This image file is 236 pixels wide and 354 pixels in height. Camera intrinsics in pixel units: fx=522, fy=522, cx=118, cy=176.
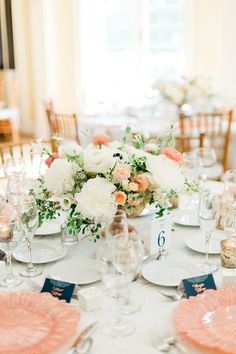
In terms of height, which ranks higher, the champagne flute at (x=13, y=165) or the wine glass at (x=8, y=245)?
the champagne flute at (x=13, y=165)

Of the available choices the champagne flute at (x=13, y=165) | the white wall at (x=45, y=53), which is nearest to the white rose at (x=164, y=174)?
the champagne flute at (x=13, y=165)

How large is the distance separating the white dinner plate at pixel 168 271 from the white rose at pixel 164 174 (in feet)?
0.80

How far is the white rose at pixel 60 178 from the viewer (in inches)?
64.2

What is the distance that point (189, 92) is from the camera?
4504 millimetres

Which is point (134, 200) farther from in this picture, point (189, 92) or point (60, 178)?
point (189, 92)

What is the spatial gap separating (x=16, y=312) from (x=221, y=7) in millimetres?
4983

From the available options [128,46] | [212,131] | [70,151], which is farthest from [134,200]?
[128,46]

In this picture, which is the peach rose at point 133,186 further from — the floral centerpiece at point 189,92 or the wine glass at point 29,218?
the floral centerpiece at point 189,92

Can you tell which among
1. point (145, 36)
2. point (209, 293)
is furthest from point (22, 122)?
point (209, 293)

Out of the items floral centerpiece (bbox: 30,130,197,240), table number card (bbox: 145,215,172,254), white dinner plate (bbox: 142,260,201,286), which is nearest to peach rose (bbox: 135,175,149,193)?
floral centerpiece (bbox: 30,130,197,240)

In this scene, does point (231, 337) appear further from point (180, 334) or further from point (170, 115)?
point (170, 115)

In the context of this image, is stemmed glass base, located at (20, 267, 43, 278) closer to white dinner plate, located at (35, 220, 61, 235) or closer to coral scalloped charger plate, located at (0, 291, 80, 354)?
coral scalloped charger plate, located at (0, 291, 80, 354)

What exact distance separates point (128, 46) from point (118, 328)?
5.87 m

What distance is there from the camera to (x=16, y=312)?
52.9 inches
